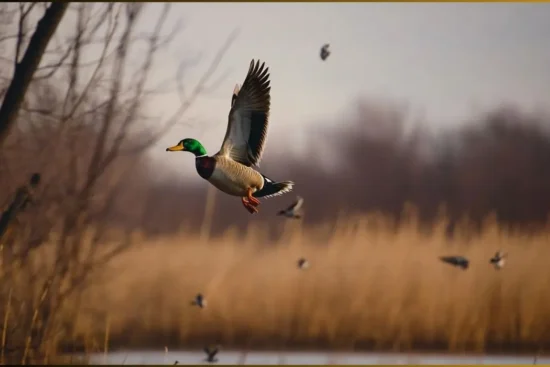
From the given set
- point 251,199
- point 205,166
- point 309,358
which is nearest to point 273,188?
point 251,199

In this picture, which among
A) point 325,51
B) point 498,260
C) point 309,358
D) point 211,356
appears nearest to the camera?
point 325,51

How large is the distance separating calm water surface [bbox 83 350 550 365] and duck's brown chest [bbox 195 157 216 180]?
10.6 ft

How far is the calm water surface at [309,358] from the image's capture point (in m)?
6.31

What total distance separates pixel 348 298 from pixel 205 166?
4118 millimetres

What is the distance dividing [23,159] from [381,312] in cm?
274

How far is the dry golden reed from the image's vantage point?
22.5ft

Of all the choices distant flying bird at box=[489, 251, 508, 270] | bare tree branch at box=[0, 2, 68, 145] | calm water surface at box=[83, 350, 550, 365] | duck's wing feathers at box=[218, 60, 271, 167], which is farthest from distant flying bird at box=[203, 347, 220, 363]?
duck's wing feathers at box=[218, 60, 271, 167]

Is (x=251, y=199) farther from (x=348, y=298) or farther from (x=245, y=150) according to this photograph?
(x=348, y=298)

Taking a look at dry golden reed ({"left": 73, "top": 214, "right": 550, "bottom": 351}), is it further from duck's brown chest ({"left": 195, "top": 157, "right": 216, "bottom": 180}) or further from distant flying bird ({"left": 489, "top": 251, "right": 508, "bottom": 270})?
duck's brown chest ({"left": 195, "top": 157, "right": 216, "bottom": 180})

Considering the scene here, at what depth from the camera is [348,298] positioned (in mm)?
7047

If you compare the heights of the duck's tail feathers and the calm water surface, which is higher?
the duck's tail feathers

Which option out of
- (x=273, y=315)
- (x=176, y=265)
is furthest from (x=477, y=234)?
(x=176, y=265)

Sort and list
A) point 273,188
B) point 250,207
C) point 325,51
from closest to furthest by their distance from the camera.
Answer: point 250,207, point 273,188, point 325,51

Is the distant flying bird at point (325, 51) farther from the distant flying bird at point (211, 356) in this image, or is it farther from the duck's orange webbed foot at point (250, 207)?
the distant flying bird at point (211, 356)
